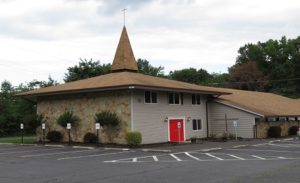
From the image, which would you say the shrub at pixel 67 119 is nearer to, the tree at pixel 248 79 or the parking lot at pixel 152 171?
the parking lot at pixel 152 171

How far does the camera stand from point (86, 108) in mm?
33938

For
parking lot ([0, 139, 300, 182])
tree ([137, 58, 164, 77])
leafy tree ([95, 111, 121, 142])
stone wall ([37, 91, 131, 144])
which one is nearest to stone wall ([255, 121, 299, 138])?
stone wall ([37, 91, 131, 144])

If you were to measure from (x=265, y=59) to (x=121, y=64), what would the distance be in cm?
5883

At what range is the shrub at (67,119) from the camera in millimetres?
34188

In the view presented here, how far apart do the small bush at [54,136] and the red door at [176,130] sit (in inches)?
327

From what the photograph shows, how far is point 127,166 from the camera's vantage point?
17.8 m

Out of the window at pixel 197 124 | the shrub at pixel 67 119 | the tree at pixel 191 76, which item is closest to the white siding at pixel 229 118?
the window at pixel 197 124

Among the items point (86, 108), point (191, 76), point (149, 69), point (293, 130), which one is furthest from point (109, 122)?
point (191, 76)

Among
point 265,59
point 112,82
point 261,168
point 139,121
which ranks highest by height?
point 265,59

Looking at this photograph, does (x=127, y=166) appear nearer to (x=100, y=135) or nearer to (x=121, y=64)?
(x=100, y=135)

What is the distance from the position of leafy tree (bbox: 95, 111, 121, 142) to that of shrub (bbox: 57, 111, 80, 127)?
2.85 meters

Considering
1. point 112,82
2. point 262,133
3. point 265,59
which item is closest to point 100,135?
point 112,82

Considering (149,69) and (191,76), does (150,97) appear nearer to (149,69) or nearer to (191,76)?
(149,69)

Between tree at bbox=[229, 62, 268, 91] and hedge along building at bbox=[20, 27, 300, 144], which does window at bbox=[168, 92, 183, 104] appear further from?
tree at bbox=[229, 62, 268, 91]
